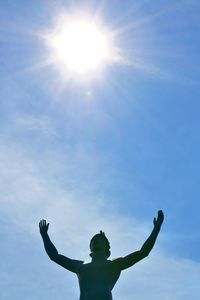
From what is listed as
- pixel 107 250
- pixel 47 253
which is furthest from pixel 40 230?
pixel 107 250

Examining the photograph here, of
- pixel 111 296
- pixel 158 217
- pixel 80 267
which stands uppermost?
pixel 158 217

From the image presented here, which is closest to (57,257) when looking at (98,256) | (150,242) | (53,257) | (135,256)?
(53,257)

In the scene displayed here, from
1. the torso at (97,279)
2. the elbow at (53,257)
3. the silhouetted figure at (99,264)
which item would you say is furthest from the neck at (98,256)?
the elbow at (53,257)

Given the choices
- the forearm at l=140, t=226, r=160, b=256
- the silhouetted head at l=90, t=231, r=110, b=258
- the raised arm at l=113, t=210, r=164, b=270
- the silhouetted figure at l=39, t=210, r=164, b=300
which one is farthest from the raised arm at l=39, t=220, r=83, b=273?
the forearm at l=140, t=226, r=160, b=256

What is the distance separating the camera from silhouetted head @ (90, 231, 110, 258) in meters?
13.6

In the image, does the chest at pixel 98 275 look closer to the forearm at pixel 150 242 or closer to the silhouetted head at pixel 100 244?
the silhouetted head at pixel 100 244

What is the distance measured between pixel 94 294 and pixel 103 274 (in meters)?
0.54

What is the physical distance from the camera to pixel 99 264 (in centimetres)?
1317

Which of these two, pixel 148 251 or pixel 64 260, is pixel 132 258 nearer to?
pixel 148 251

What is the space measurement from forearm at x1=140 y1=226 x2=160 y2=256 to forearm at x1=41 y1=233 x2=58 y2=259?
1.97m

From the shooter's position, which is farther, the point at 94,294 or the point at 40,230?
the point at 40,230

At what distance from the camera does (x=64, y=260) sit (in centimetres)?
1348

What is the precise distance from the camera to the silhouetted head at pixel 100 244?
13581 mm

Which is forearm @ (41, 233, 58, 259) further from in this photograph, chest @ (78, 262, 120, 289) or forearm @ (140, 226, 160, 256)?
forearm @ (140, 226, 160, 256)
